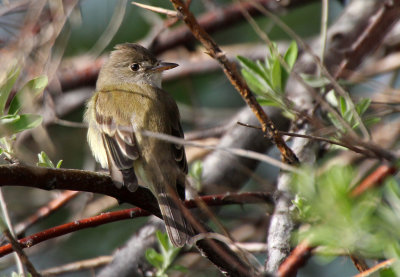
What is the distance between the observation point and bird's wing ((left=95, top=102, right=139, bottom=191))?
3584 millimetres

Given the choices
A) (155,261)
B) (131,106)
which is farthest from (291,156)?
(131,106)

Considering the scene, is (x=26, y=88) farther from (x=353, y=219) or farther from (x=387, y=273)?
(x=387, y=273)

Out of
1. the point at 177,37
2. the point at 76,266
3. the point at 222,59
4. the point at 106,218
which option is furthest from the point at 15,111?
the point at 177,37

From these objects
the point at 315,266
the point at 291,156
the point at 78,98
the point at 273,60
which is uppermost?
the point at 273,60

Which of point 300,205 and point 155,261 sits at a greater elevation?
point 300,205

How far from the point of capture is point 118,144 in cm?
391

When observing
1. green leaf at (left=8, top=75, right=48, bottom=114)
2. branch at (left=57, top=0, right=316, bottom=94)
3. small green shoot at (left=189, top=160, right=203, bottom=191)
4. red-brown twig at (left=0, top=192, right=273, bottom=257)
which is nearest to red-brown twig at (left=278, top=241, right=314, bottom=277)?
red-brown twig at (left=0, top=192, right=273, bottom=257)

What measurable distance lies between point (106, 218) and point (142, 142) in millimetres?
1243

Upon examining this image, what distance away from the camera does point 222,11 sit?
608cm

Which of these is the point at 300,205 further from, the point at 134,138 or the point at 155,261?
the point at 134,138

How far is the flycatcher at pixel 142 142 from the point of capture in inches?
136

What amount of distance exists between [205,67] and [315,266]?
2317 mm

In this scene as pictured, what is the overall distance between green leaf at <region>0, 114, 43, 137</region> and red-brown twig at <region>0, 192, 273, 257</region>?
48 centimetres

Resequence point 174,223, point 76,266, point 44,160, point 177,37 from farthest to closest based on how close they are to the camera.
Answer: point 177,37
point 76,266
point 174,223
point 44,160
